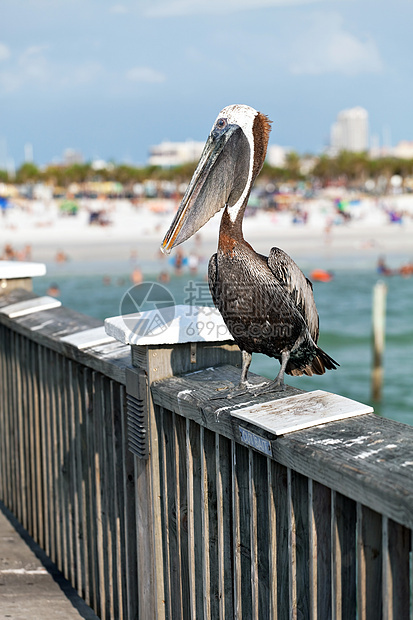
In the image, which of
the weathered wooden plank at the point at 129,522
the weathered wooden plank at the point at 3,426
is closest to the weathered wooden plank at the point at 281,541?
the weathered wooden plank at the point at 129,522

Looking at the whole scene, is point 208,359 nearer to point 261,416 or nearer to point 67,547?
point 261,416

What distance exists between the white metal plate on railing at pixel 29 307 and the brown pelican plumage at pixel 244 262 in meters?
1.67

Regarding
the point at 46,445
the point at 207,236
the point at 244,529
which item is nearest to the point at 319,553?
the point at 244,529

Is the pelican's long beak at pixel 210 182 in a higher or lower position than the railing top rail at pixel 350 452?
higher

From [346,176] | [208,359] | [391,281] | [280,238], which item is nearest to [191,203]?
[208,359]

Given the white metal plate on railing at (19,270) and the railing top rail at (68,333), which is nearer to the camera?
the railing top rail at (68,333)

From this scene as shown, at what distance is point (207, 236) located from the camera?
48469mm

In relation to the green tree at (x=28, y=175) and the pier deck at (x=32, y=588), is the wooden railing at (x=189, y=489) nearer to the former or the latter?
the pier deck at (x=32, y=588)

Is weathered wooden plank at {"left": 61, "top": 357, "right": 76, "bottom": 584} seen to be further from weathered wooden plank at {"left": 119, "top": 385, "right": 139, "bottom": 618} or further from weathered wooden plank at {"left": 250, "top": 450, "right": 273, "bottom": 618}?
weathered wooden plank at {"left": 250, "top": 450, "right": 273, "bottom": 618}

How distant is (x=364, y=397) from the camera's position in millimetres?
18391

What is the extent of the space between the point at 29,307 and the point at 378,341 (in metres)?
14.4

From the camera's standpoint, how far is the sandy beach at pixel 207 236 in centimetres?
4206

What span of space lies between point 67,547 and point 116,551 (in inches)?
24.3

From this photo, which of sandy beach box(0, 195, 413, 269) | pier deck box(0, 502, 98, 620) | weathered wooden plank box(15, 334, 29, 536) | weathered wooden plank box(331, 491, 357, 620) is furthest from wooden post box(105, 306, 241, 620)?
sandy beach box(0, 195, 413, 269)
